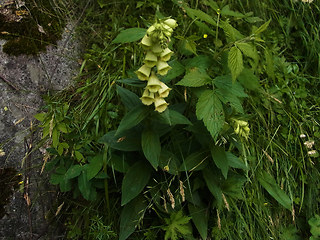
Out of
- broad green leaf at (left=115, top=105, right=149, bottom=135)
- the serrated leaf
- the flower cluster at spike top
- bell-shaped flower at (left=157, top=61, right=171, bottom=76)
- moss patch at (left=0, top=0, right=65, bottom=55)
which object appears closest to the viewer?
the flower cluster at spike top

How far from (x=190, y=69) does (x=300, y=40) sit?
1.40 metres

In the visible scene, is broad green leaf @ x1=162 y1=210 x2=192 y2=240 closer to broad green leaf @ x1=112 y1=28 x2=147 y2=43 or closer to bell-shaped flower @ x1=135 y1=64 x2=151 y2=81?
bell-shaped flower @ x1=135 y1=64 x2=151 y2=81

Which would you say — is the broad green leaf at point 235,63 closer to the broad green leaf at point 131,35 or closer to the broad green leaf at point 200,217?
the broad green leaf at point 131,35

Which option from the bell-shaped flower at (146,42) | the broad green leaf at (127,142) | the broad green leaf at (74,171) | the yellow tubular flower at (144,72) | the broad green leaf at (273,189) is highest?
the bell-shaped flower at (146,42)

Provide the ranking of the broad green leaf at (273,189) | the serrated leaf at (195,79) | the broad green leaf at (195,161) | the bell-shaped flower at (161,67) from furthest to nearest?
the broad green leaf at (273,189) → the broad green leaf at (195,161) → the serrated leaf at (195,79) → the bell-shaped flower at (161,67)

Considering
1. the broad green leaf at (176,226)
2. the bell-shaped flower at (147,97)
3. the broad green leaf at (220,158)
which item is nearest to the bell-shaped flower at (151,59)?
the bell-shaped flower at (147,97)

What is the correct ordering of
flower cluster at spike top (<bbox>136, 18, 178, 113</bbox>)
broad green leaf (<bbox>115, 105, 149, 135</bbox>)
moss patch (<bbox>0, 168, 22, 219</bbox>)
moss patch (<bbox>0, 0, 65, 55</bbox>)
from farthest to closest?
moss patch (<bbox>0, 0, 65, 55</bbox>)
moss patch (<bbox>0, 168, 22, 219</bbox>)
broad green leaf (<bbox>115, 105, 149, 135</bbox>)
flower cluster at spike top (<bbox>136, 18, 178, 113</bbox>)

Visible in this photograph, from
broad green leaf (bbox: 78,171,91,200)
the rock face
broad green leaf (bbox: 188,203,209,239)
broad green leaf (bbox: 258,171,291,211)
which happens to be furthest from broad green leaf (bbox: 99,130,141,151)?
broad green leaf (bbox: 258,171,291,211)

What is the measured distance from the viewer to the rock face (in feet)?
6.60

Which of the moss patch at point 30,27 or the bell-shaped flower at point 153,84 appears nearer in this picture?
the bell-shaped flower at point 153,84

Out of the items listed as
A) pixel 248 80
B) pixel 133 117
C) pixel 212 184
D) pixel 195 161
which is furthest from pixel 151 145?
pixel 248 80

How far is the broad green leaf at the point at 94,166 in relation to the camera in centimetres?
178

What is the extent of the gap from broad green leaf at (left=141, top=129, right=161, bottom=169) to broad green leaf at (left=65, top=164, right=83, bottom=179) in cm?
40

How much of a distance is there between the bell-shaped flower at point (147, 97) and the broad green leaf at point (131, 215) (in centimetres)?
58
